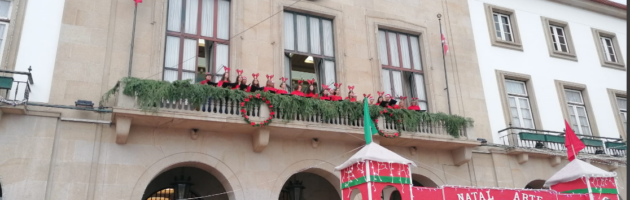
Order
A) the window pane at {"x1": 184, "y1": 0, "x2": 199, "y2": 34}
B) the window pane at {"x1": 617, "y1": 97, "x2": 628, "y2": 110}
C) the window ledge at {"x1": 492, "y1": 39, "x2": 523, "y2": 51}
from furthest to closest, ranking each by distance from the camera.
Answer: the window pane at {"x1": 617, "y1": 97, "x2": 628, "y2": 110} → the window ledge at {"x1": 492, "y1": 39, "x2": 523, "y2": 51} → the window pane at {"x1": 184, "y1": 0, "x2": 199, "y2": 34}

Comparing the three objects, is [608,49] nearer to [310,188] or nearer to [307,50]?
[307,50]

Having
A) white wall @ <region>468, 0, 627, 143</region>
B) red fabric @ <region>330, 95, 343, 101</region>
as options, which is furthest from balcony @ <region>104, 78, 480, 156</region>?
white wall @ <region>468, 0, 627, 143</region>

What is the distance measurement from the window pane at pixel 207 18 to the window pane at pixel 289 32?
2.36 meters

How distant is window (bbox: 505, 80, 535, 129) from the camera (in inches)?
747

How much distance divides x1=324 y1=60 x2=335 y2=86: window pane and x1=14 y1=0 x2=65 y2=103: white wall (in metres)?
7.78

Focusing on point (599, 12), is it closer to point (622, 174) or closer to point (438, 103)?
point (622, 174)

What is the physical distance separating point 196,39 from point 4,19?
4.91 m

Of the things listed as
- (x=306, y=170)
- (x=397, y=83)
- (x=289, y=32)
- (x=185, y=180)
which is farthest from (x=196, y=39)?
(x=397, y=83)

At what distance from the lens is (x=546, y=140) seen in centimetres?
1830

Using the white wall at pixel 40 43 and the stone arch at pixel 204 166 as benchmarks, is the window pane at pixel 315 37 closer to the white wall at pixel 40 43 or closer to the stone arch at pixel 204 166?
the stone arch at pixel 204 166

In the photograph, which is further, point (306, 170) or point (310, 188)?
point (310, 188)

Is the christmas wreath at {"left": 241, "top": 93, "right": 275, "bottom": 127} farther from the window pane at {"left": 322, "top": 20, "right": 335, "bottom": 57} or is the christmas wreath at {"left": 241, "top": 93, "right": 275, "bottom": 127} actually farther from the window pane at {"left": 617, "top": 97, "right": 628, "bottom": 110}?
the window pane at {"left": 617, "top": 97, "right": 628, "bottom": 110}

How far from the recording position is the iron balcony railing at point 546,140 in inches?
709

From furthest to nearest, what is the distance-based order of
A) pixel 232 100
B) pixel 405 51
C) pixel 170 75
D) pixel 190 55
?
pixel 405 51 → pixel 190 55 → pixel 170 75 → pixel 232 100
